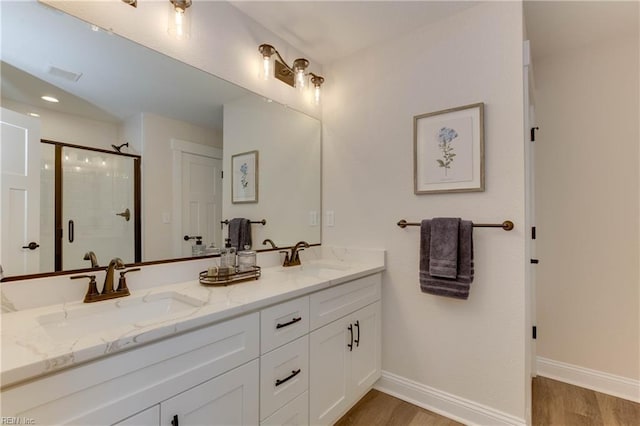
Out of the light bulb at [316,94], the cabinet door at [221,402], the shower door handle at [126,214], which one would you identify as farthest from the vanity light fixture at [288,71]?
the cabinet door at [221,402]

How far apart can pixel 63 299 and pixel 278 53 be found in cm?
176

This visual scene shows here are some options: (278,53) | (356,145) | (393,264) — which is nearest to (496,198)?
(393,264)

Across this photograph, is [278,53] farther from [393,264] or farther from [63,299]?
[63,299]

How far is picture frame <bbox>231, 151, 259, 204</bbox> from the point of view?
1.88 metres

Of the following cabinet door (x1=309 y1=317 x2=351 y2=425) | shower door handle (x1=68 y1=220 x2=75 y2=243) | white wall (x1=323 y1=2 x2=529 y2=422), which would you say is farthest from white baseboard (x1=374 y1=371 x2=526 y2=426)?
shower door handle (x1=68 y1=220 x2=75 y2=243)

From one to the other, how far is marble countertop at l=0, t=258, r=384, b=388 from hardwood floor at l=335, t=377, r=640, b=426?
0.88 meters

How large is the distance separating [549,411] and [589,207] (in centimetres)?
139

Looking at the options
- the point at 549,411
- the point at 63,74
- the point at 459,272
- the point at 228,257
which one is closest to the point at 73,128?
the point at 63,74

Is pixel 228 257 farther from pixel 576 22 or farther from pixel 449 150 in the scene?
pixel 576 22

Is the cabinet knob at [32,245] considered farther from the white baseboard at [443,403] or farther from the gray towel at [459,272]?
the white baseboard at [443,403]

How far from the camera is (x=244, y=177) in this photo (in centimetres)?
195

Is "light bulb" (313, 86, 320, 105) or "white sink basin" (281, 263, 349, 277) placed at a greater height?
"light bulb" (313, 86, 320, 105)

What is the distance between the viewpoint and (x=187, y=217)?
5.33 ft

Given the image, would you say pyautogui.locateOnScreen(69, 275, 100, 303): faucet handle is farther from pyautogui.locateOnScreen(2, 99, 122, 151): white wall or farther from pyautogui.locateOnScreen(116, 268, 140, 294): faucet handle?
pyautogui.locateOnScreen(2, 99, 122, 151): white wall
